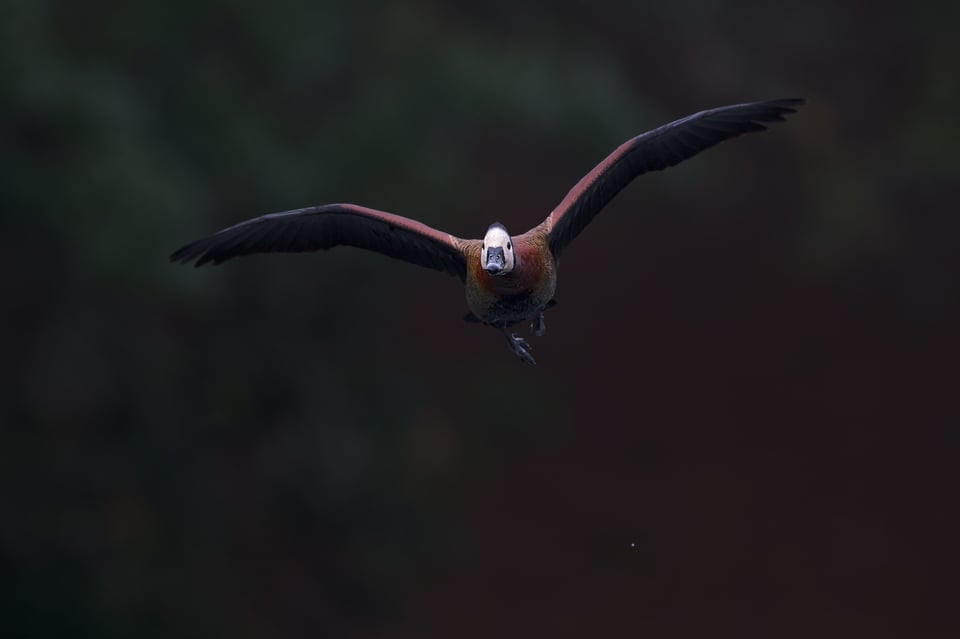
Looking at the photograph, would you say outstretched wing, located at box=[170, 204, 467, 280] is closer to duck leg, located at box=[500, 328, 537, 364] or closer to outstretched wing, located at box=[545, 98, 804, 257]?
duck leg, located at box=[500, 328, 537, 364]

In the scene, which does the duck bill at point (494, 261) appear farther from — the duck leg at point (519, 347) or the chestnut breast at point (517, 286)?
the duck leg at point (519, 347)

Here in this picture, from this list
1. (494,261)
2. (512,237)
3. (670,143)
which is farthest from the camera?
(670,143)

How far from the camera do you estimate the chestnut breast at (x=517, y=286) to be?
14.3 ft

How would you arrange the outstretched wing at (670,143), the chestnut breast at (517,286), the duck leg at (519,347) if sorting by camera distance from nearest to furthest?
the chestnut breast at (517,286), the duck leg at (519,347), the outstretched wing at (670,143)

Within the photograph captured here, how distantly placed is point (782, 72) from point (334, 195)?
5085 mm

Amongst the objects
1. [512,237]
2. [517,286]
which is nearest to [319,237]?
[512,237]

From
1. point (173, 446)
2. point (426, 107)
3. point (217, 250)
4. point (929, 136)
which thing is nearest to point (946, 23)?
point (929, 136)

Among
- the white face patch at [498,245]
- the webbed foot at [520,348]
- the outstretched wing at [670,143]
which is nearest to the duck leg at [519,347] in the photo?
the webbed foot at [520,348]

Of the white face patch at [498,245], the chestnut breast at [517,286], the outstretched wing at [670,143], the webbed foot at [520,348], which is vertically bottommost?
the webbed foot at [520,348]

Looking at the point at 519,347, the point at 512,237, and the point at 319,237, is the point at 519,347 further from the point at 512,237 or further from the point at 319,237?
the point at 319,237

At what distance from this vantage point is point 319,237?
5.08 meters

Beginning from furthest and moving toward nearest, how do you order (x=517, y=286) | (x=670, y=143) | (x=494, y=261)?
(x=670, y=143) < (x=517, y=286) < (x=494, y=261)

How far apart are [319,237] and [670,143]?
46.5 inches

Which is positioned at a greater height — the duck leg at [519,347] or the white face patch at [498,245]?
the white face patch at [498,245]
